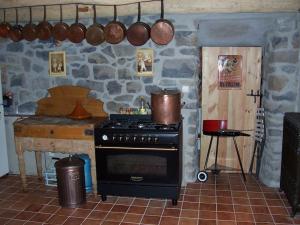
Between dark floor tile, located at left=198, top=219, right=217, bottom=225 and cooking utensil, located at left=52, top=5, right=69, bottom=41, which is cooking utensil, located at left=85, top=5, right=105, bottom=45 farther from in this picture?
dark floor tile, located at left=198, top=219, right=217, bottom=225

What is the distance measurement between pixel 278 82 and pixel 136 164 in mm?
1800

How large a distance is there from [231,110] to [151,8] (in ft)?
5.25

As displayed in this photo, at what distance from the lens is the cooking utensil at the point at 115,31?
3.47 m

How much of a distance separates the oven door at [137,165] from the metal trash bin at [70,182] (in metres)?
0.20

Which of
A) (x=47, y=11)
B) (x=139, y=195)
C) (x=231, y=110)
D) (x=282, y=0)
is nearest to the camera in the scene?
(x=282, y=0)

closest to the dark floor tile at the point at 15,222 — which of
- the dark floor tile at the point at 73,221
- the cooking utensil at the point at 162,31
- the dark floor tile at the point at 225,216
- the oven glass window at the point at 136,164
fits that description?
the dark floor tile at the point at 73,221

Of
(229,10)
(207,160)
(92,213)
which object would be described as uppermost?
(229,10)

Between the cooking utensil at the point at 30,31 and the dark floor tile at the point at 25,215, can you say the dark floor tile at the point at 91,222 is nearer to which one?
the dark floor tile at the point at 25,215

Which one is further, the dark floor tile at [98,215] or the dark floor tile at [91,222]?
the dark floor tile at [98,215]

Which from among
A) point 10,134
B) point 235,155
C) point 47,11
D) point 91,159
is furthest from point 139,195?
point 47,11

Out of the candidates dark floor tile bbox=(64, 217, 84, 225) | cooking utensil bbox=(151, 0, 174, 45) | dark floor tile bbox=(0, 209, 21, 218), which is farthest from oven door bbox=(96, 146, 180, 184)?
cooking utensil bbox=(151, 0, 174, 45)

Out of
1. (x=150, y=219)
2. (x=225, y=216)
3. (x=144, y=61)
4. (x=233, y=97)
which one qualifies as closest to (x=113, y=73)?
(x=144, y=61)

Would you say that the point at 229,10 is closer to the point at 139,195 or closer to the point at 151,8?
the point at 151,8

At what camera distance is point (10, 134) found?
4.07 m
